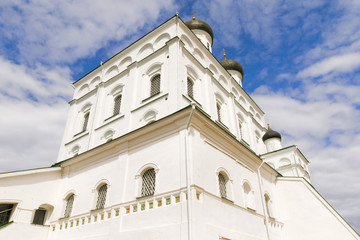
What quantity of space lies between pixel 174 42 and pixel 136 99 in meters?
3.48

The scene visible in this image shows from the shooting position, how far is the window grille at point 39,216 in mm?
12784

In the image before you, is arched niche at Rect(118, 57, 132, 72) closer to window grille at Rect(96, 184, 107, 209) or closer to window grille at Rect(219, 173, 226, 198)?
window grille at Rect(96, 184, 107, 209)

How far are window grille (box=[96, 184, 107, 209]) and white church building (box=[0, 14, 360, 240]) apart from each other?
1.7 inches

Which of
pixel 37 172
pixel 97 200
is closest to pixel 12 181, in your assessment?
pixel 37 172

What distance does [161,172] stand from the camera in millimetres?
9992

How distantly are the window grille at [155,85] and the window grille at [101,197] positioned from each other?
16.5 feet

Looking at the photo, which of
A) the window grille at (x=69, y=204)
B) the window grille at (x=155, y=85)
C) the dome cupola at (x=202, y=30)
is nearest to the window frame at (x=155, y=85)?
the window grille at (x=155, y=85)

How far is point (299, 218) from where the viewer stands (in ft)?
46.1

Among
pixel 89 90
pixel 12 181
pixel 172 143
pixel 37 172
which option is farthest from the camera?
pixel 89 90

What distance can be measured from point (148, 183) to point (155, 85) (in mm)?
5407

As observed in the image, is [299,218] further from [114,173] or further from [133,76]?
[133,76]

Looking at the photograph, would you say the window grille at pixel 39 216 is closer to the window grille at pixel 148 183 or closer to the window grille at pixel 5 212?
the window grille at pixel 5 212

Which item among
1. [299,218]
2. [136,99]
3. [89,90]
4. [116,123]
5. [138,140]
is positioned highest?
[89,90]

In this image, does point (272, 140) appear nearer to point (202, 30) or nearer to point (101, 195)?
point (202, 30)
